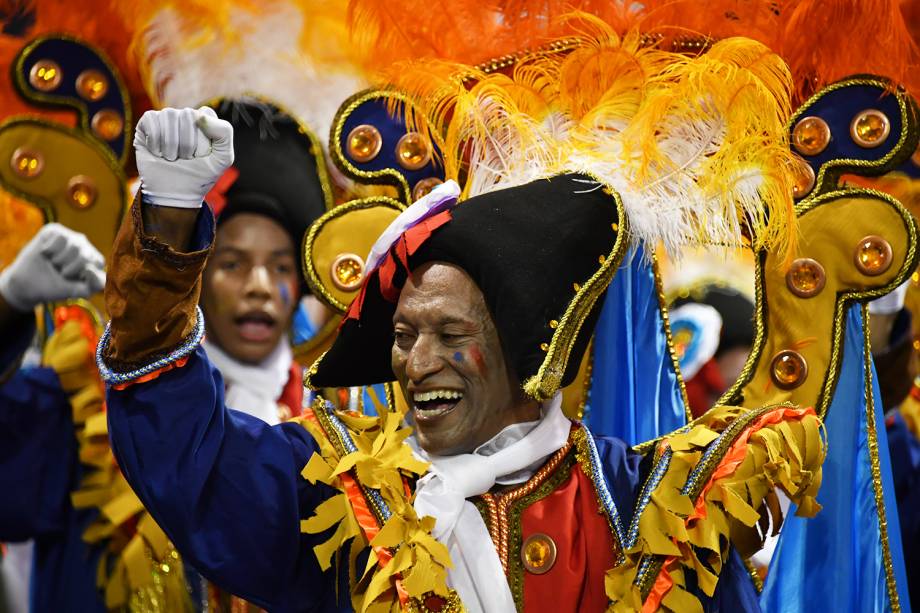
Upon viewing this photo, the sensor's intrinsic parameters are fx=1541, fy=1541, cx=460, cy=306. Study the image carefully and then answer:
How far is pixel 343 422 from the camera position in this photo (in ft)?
10.1

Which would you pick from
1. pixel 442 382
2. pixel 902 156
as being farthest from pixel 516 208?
pixel 902 156

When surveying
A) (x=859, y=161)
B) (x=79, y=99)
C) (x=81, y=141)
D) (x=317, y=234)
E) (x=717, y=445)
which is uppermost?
(x=79, y=99)

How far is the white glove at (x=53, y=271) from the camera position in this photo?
162 inches

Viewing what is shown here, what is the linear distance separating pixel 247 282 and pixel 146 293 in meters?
1.68

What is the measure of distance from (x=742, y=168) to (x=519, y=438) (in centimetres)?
72

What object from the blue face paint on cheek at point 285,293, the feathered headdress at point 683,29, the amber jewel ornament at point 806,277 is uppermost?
the feathered headdress at point 683,29

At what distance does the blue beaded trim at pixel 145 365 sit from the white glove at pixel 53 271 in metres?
1.39

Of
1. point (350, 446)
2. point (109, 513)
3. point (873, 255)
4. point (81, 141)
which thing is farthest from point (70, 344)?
point (873, 255)

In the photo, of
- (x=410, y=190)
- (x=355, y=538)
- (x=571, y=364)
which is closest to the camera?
(x=355, y=538)

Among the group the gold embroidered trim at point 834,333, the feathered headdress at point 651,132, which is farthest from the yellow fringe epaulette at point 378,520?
the gold embroidered trim at point 834,333

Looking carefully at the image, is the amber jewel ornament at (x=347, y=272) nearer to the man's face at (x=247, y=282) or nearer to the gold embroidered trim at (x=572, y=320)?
the gold embroidered trim at (x=572, y=320)

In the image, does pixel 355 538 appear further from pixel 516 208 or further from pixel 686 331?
pixel 686 331

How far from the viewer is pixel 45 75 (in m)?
4.06

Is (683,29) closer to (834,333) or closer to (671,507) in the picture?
(834,333)
